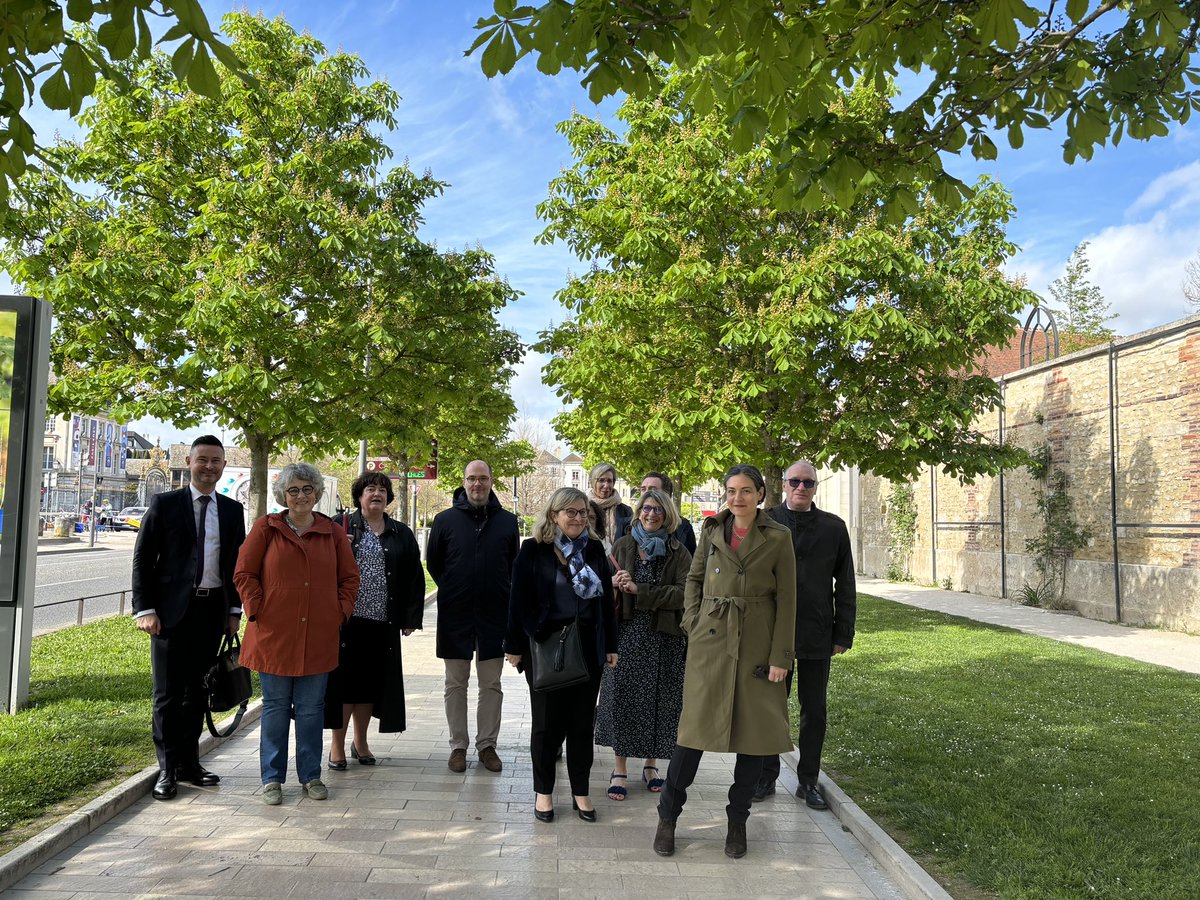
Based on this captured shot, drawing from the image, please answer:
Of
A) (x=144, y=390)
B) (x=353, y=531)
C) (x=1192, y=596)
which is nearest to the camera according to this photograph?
(x=353, y=531)

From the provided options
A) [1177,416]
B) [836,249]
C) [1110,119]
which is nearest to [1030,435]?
[1177,416]

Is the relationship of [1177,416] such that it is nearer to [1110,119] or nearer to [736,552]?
[1110,119]

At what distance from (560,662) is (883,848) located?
1974mm

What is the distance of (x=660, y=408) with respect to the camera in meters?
14.3

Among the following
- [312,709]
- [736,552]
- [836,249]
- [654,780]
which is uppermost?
[836,249]

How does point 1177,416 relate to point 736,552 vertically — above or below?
above

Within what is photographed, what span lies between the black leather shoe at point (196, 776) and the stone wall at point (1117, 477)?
15.5 m

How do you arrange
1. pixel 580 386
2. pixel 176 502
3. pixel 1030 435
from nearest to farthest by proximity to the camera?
1. pixel 176 502
2. pixel 580 386
3. pixel 1030 435

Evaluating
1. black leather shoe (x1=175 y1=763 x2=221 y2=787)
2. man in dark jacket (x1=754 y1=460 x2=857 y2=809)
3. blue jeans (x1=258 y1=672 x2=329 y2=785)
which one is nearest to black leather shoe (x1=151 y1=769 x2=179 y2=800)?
black leather shoe (x1=175 y1=763 x2=221 y2=787)

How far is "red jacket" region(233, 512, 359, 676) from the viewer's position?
5594mm

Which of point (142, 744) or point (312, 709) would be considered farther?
→ point (142, 744)

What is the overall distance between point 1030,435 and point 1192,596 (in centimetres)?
626

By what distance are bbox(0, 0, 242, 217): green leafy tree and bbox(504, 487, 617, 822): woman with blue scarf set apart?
9.73ft

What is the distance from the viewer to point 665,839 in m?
4.90
